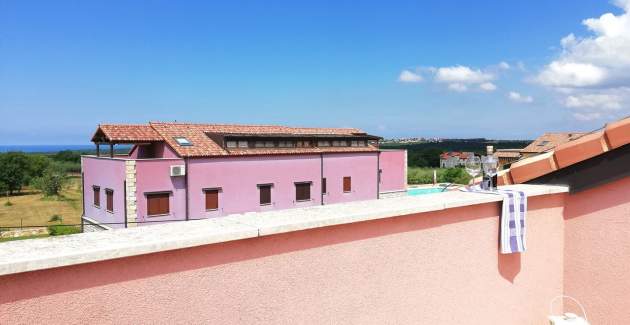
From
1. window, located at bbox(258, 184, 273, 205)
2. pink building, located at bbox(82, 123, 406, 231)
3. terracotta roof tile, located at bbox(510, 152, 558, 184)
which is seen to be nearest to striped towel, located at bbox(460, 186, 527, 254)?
terracotta roof tile, located at bbox(510, 152, 558, 184)

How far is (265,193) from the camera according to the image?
2114cm

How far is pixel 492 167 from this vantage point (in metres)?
3.06

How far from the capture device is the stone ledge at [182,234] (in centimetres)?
139

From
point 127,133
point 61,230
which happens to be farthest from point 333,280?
point 61,230

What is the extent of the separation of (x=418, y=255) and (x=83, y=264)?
178 cm

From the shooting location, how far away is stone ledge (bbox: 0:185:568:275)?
1.39m

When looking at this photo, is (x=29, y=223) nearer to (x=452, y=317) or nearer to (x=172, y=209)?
(x=172, y=209)

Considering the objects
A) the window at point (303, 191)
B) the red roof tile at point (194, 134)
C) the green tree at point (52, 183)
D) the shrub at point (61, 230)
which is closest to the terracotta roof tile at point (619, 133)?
the red roof tile at point (194, 134)

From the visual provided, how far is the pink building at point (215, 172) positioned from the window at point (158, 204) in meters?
0.04

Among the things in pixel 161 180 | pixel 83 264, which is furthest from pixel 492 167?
pixel 161 180

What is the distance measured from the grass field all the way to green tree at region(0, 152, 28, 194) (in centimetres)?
161

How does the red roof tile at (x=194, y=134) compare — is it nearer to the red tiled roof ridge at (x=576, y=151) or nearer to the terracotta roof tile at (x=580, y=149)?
the red tiled roof ridge at (x=576, y=151)

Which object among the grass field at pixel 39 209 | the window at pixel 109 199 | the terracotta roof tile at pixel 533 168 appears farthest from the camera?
the grass field at pixel 39 209

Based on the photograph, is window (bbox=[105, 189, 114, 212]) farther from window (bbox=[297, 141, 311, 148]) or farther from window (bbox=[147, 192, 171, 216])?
window (bbox=[297, 141, 311, 148])
